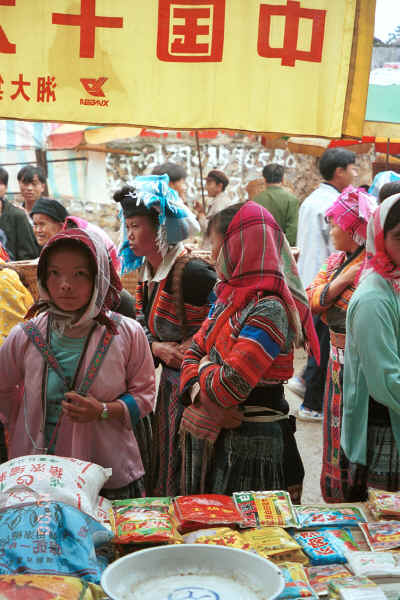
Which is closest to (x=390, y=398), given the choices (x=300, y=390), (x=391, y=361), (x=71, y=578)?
(x=391, y=361)

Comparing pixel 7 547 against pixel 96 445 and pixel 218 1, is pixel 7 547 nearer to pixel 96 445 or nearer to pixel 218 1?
pixel 96 445

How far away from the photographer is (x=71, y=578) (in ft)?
4.45

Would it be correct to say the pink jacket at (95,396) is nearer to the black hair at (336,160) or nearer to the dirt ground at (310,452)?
the dirt ground at (310,452)

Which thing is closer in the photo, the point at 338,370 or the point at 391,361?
the point at 391,361

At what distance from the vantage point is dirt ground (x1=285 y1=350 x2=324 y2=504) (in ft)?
13.1

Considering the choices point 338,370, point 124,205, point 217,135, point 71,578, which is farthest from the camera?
point 217,135

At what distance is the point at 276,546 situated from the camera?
1.68 meters

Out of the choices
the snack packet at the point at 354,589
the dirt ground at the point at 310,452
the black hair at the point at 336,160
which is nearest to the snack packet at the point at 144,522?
the snack packet at the point at 354,589

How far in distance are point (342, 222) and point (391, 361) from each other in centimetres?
146

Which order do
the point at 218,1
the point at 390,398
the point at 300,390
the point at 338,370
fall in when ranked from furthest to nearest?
the point at 300,390, the point at 338,370, the point at 218,1, the point at 390,398

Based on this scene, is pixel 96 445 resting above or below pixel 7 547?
below

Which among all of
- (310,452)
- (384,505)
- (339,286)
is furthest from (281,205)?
(384,505)

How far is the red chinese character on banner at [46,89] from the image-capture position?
2.32 meters

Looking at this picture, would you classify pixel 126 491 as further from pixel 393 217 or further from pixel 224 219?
pixel 393 217
